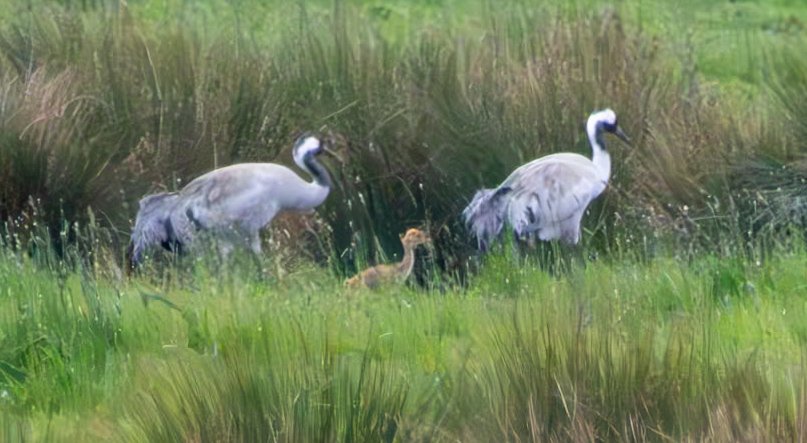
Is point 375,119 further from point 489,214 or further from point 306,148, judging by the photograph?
point 489,214

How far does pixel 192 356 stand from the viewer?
231 inches

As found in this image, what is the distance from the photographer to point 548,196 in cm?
961

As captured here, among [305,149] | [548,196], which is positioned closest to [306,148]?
[305,149]

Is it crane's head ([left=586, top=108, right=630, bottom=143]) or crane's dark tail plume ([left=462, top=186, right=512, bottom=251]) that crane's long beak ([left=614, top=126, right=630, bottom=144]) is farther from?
crane's dark tail plume ([left=462, top=186, right=512, bottom=251])

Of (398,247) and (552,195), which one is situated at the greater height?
(552,195)

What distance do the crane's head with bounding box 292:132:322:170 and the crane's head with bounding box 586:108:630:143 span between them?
4.64 feet

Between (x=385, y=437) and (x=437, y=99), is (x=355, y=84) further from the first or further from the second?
(x=385, y=437)

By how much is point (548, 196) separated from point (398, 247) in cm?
106

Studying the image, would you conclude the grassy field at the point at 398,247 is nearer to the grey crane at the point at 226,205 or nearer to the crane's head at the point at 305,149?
the grey crane at the point at 226,205

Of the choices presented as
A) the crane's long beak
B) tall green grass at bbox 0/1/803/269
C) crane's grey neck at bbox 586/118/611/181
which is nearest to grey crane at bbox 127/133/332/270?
tall green grass at bbox 0/1/803/269

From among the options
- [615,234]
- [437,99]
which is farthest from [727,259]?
[437,99]

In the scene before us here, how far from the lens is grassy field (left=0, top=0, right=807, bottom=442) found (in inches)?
217

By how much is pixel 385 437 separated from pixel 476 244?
14.6 feet

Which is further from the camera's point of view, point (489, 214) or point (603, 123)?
point (603, 123)
